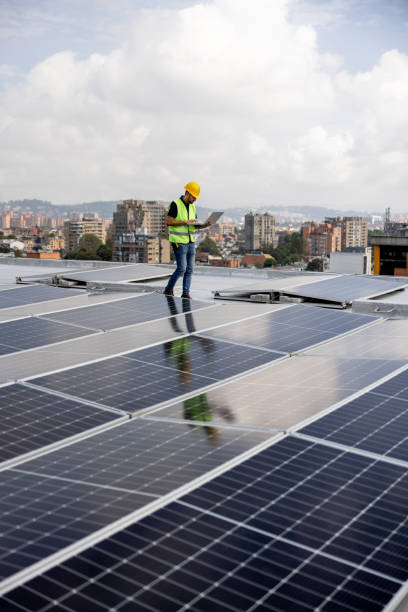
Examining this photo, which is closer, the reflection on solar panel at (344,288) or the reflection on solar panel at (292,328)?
the reflection on solar panel at (292,328)

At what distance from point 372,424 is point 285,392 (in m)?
1.52

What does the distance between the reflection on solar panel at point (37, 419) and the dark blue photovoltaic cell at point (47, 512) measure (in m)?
0.87

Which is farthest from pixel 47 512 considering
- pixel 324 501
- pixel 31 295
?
pixel 31 295

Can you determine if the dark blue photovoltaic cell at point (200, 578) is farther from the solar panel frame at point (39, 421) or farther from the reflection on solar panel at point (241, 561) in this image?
the solar panel frame at point (39, 421)

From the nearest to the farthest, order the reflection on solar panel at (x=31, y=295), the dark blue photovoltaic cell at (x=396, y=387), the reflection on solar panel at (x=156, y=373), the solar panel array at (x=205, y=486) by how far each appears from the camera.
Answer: the solar panel array at (x=205, y=486) → the dark blue photovoltaic cell at (x=396, y=387) → the reflection on solar panel at (x=156, y=373) → the reflection on solar panel at (x=31, y=295)

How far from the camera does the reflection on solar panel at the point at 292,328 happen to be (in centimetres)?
1185

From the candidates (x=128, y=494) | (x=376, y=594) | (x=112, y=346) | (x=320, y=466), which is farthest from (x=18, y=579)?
(x=112, y=346)

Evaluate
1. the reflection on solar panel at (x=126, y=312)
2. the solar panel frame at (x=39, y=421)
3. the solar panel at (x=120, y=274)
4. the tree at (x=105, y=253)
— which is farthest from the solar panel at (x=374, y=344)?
the tree at (x=105, y=253)

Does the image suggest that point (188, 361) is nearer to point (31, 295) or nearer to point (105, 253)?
point (31, 295)

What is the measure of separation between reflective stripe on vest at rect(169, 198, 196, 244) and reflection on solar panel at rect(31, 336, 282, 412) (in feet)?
15.4

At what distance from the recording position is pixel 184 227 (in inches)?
622

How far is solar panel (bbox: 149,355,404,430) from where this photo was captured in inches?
306

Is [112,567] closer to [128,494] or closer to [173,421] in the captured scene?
[128,494]

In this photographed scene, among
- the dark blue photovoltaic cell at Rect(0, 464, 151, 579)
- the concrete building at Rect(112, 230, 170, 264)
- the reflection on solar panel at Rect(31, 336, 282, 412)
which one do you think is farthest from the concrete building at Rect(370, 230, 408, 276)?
the dark blue photovoltaic cell at Rect(0, 464, 151, 579)
